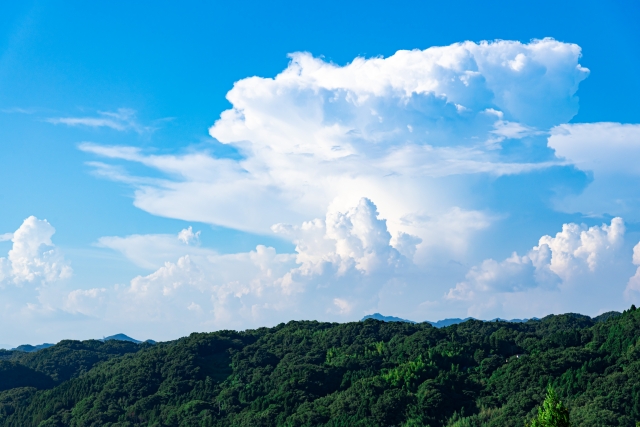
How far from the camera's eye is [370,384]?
150 meters

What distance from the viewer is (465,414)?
456 ft

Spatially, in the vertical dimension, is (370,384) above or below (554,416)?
below

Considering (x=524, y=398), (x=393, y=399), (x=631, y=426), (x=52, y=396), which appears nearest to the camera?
(x=631, y=426)

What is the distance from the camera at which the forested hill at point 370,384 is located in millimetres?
135000

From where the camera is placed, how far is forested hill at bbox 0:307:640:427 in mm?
135000

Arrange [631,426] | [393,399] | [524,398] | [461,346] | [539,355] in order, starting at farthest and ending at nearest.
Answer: [461,346] → [539,355] → [393,399] → [524,398] → [631,426]

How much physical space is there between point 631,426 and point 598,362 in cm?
2799

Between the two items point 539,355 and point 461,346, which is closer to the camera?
point 539,355

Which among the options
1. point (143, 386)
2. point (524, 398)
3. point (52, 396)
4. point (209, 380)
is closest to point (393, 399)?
point (524, 398)

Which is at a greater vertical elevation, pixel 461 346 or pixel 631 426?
pixel 461 346

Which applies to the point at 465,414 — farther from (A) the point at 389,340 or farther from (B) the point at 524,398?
(A) the point at 389,340

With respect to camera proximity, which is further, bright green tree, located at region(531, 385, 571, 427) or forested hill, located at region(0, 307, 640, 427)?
forested hill, located at region(0, 307, 640, 427)

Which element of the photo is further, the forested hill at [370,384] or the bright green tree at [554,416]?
the forested hill at [370,384]

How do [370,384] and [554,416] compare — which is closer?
[554,416]
